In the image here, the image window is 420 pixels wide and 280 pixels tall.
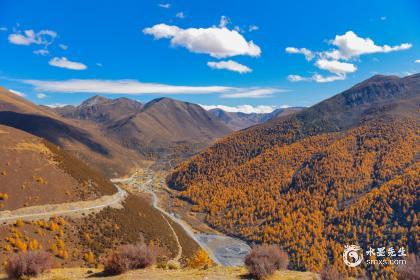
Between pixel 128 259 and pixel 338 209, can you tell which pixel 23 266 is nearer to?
pixel 128 259

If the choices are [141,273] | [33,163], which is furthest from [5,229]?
[141,273]

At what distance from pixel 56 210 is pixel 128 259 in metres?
57.8

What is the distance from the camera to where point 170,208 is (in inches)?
7648

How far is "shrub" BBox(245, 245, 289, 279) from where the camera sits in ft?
92.3

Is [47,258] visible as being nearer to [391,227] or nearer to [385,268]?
[385,268]

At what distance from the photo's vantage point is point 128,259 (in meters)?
29.6

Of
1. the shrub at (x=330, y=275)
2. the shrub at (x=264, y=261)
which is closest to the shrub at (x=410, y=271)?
the shrub at (x=330, y=275)

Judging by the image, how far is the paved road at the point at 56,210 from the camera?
69.6 metres

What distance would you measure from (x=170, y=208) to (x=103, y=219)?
10990 cm

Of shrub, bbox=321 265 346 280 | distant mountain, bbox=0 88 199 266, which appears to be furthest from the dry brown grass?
distant mountain, bbox=0 88 199 266

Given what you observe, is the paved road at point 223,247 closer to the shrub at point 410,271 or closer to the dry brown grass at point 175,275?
the dry brown grass at point 175,275

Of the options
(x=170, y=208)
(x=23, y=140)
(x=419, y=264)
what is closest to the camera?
(x=419, y=264)

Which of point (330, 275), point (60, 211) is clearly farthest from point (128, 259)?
point (60, 211)

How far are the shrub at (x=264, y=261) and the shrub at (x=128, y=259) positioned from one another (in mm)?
9113
